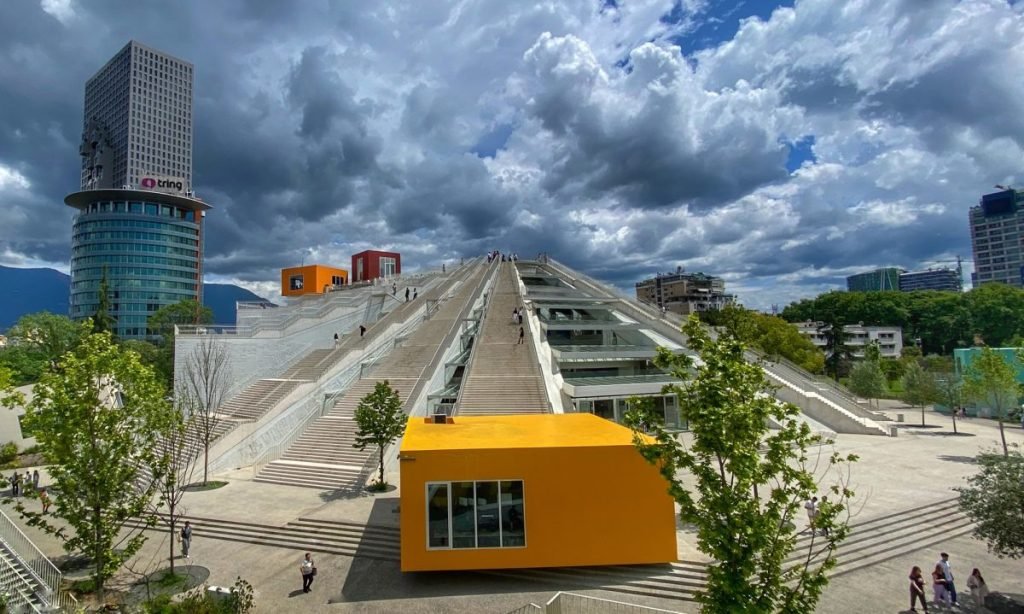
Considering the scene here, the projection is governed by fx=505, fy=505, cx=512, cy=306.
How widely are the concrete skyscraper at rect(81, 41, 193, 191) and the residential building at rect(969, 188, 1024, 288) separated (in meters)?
279

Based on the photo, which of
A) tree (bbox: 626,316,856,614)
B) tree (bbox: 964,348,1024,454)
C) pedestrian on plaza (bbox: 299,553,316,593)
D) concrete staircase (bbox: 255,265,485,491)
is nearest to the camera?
tree (bbox: 626,316,856,614)

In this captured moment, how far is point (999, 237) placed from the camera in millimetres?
179750

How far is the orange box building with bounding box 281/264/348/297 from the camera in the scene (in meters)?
84.2

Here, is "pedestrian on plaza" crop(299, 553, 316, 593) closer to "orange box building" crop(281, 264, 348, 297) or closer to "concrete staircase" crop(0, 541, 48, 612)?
"concrete staircase" crop(0, 541, 48, 612)

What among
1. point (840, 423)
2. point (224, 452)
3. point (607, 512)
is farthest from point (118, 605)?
point (840, 423)

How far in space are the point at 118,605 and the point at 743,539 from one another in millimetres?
14859

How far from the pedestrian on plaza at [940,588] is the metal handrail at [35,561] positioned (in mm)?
21245

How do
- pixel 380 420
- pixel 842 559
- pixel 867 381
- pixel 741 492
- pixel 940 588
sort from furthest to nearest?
pixel 867 381, pixel 380 420, pixel 842 559, pixel 940 588, pixel 741 492

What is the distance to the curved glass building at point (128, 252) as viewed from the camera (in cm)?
11275

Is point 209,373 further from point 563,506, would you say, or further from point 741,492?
point 741,492

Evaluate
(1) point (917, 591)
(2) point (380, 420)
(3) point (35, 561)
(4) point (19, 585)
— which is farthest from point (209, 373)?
(1) point (917, 591)

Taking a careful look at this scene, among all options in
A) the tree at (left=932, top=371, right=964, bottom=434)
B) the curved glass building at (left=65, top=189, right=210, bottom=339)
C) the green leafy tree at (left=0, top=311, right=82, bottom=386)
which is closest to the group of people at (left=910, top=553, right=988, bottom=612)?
the tree at (left=932, top=371, right=964, bottom=434)

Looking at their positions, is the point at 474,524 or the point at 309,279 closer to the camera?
the point at 474,524

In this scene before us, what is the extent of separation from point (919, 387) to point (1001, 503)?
1354 inches
